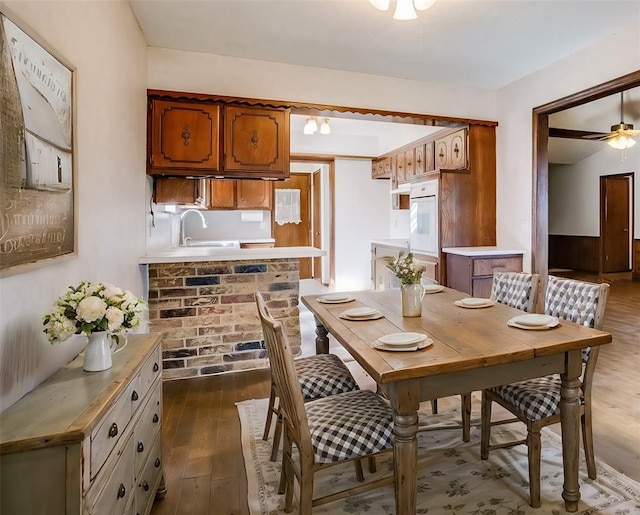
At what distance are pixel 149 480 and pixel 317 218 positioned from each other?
6.61 metres

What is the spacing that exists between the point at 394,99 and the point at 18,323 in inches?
139

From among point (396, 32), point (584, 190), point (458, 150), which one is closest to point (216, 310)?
point (396, 32)

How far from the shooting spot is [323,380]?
186cm

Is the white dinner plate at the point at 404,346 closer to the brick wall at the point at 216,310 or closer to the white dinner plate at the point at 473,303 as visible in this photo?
the white dinner plate at the point at 473,303

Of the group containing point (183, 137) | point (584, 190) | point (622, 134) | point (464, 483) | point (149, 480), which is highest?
point (622, 134)

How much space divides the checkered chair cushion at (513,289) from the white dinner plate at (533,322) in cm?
56

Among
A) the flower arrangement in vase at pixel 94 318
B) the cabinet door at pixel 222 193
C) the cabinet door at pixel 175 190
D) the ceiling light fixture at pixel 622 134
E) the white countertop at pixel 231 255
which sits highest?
the ceiling light fixture at pixel 622 134

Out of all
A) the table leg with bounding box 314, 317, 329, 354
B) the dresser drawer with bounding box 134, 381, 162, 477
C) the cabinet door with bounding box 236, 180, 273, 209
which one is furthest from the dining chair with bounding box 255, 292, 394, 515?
the cabinet door with bounding box 236, 180, 273, 209

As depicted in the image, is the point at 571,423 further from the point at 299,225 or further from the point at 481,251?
the point at 299,225

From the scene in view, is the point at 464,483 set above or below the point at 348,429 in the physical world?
below

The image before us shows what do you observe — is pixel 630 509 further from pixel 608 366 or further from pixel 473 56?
pixel 473 56

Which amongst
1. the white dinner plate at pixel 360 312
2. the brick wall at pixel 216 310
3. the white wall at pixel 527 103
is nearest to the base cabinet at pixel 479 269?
the white wall at pixel 527 103

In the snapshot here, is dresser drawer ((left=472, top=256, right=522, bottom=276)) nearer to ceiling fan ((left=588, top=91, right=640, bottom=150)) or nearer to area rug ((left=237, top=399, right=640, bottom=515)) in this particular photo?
area rug ((left=237, top=399, right=640, bottom=515))

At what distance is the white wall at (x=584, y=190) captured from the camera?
740 cm
